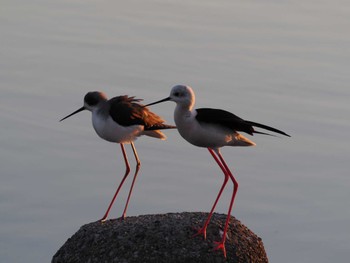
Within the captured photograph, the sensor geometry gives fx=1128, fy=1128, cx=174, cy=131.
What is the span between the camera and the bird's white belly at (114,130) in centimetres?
1681

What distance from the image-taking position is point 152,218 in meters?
15.9

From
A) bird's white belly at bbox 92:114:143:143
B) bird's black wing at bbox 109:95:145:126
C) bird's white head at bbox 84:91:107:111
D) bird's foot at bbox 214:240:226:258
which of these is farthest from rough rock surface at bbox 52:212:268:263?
bird's white head at bbox 84:91:107:111

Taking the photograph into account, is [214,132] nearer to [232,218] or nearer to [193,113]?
[193,113]

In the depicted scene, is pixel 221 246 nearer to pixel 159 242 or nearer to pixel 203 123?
pixel 159 242

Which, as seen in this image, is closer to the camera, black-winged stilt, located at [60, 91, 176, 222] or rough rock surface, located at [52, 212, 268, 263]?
rough rock surface, located at [52, 212, 268, 263]

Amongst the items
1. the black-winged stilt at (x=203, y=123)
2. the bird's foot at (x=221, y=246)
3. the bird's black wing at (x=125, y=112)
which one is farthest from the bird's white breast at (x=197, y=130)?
the bird's black wing at (x=125, y=112)

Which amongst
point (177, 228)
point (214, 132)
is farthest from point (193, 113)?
point (177, 228)

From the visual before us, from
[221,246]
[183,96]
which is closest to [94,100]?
[183,96]

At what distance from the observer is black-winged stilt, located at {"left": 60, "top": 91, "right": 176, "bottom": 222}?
16.8m

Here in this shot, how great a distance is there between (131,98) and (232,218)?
8.50 feet

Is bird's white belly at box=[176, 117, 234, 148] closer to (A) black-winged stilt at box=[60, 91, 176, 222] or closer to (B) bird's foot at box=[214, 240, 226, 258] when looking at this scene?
(B) bird's foot at box=[214, 240, 226, 258]

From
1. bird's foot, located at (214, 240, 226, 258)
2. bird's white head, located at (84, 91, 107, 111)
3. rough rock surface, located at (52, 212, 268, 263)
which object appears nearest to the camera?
rough rock surface, located at (52, 212, 268, 263)

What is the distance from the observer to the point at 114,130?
1681 centimetres

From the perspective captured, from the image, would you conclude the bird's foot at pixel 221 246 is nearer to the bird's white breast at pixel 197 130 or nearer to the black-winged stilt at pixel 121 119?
the bird's white breast at pixel 197 130
